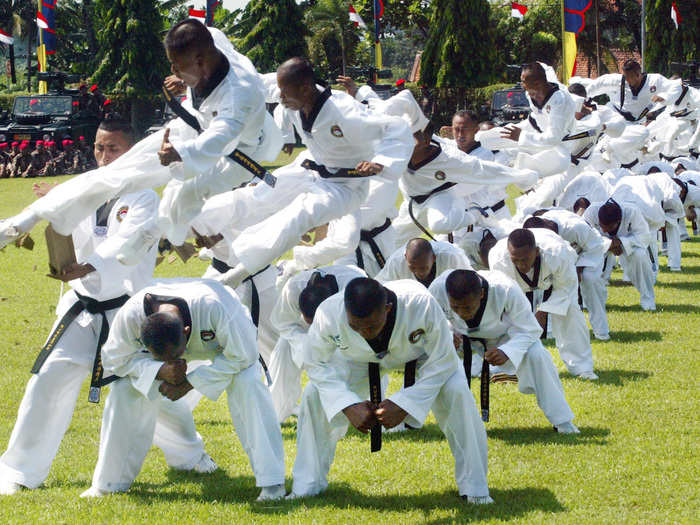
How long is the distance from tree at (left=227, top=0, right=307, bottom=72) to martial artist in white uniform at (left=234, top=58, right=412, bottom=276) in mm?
38994

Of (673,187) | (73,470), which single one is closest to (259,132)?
(73,470)

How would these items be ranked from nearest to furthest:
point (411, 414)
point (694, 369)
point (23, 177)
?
point (411, 414)
point (694, 369)
point (23, 177)

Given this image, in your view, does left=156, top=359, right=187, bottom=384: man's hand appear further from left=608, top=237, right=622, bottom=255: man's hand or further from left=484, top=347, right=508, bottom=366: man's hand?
left=608, top=237, right=622, bottom=255: man's hand

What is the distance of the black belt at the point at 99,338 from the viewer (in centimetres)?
665

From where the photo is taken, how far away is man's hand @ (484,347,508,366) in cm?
686

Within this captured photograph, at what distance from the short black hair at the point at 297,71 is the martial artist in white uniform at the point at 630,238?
5.54 meters

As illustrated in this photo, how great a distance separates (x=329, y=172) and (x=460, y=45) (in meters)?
36.2

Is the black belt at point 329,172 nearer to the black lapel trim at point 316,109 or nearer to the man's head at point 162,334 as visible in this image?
the black lapel trim at point 316,109

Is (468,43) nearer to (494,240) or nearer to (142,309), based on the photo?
(494,240)

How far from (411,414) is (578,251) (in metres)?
5.28

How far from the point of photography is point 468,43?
140 ft

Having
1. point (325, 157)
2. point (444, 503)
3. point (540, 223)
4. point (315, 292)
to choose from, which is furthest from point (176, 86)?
point (540, 223)

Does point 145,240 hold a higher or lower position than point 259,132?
lower

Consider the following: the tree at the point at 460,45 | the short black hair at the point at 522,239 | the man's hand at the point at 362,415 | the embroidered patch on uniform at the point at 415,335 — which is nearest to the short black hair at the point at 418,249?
the short black hair at the point at 522,239
